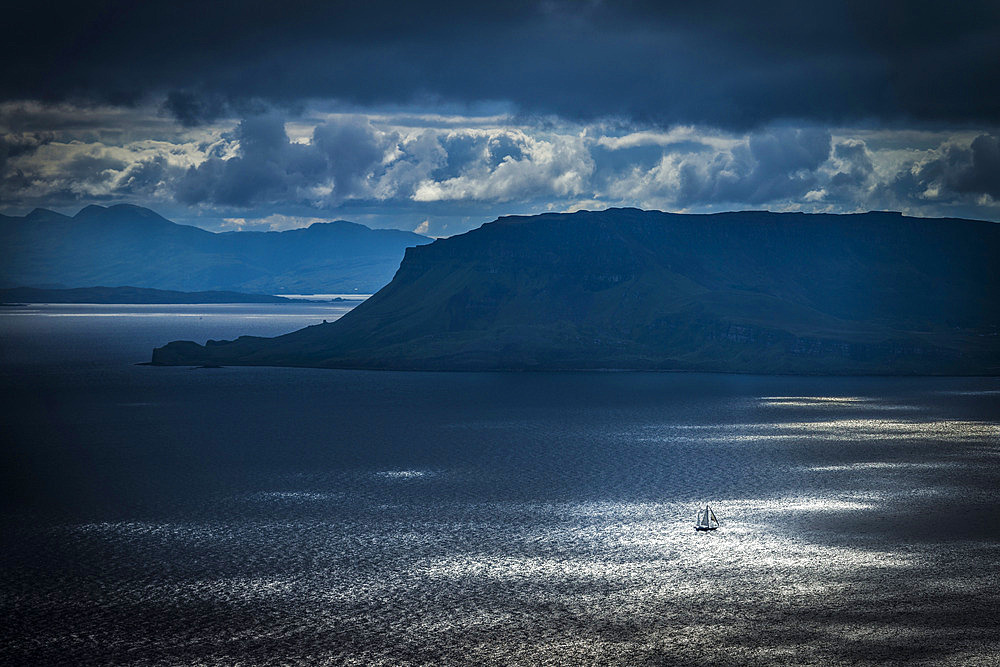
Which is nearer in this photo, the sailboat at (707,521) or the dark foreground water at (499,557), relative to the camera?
the dark foreground water at (499,557)

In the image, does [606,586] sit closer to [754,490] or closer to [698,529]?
[698,529]

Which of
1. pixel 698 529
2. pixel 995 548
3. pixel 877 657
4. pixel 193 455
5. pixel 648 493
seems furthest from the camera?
pixel 193 455

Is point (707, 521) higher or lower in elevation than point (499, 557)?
higher

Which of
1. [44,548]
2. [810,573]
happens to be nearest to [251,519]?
[44,548]

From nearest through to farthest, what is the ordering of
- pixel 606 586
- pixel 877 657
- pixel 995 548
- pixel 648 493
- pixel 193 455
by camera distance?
1. pixel 877 657
2. pixel 606 586
3. pixel 995 548
4. pixel 648 493
5. pixel 193 455

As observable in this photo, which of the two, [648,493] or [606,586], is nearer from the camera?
[606,586]

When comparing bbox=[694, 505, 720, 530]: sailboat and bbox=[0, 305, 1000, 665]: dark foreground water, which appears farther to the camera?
bbox=[694, 505, 720, 530]: sailboat

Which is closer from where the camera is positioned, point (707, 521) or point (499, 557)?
point (499, 557)
